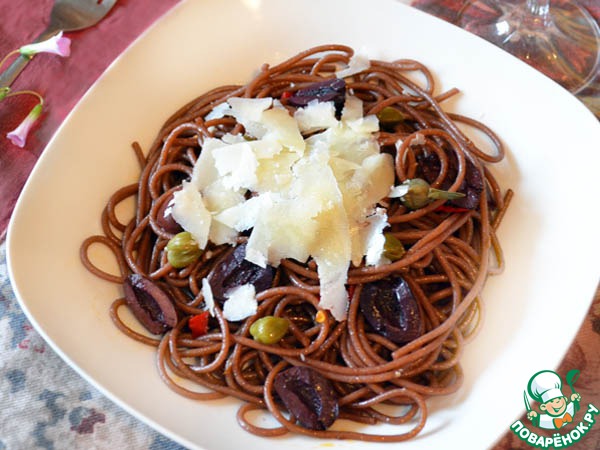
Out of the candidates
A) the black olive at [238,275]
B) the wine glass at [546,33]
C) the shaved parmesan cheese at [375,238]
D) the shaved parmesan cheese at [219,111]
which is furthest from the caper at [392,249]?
the wine glass at [546,33]

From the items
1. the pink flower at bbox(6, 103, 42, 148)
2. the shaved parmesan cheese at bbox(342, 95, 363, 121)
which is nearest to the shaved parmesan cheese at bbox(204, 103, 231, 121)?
the shaved parmesan cheese at bbox(342, 95, 363, 121)

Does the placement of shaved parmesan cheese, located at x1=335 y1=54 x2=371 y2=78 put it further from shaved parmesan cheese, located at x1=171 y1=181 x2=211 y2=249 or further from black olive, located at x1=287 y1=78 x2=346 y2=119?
shaved parmesan cheese, located at x1=171 y1=181 x2=211 y2=249

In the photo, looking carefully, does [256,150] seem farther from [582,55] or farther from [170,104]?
[582,55]

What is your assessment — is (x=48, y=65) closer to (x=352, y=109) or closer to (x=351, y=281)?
(x=352, y=109)

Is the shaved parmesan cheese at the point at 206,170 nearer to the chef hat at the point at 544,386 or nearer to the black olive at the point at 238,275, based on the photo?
the black olive at the point at 238,275

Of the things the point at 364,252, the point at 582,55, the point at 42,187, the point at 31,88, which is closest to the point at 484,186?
the point at 364,252

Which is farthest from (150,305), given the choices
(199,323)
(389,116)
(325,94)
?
(389,116)

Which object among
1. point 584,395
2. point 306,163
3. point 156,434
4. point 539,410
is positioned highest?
point 306,163
